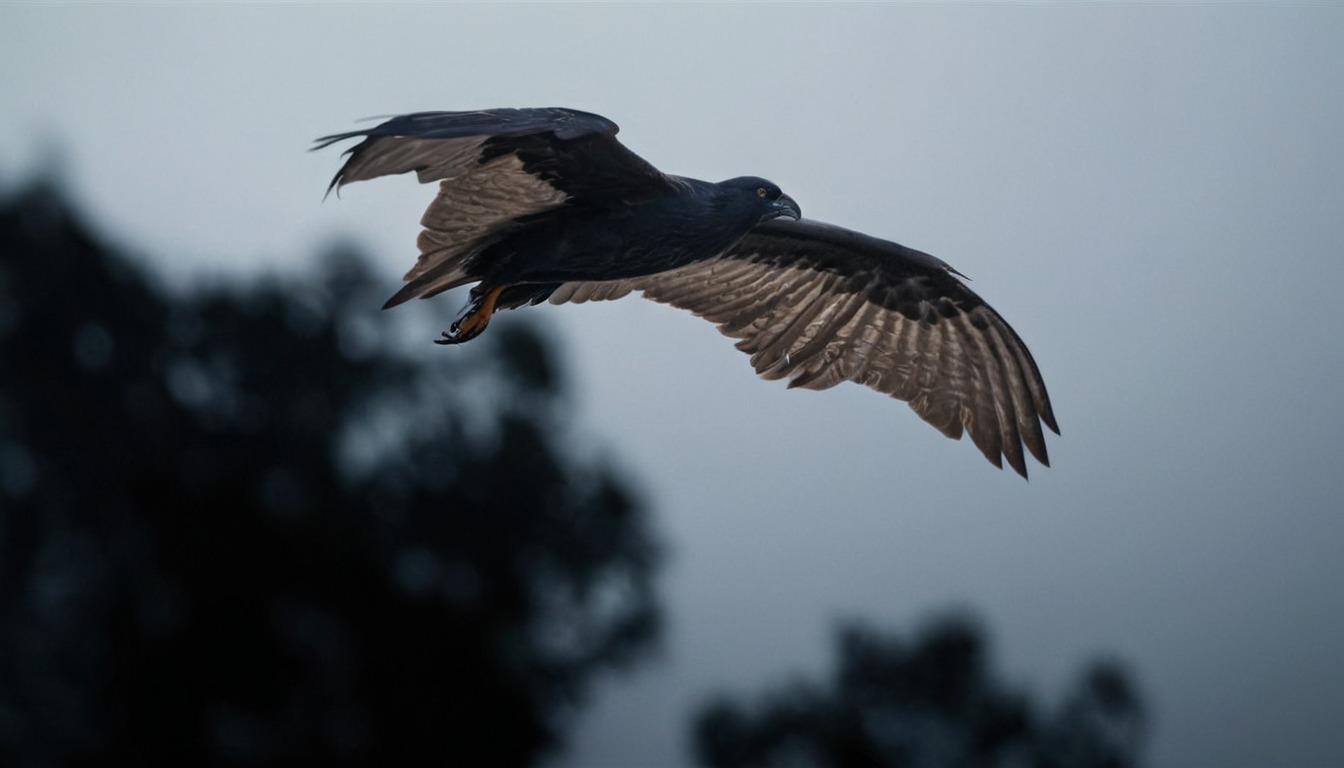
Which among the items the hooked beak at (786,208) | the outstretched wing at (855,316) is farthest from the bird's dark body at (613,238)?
the outstretched wing at (855,316)

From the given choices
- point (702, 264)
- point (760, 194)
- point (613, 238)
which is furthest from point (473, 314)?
point (702, 264)

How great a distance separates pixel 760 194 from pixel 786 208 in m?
0.24

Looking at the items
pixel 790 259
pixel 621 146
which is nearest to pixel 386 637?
pixel 790 259

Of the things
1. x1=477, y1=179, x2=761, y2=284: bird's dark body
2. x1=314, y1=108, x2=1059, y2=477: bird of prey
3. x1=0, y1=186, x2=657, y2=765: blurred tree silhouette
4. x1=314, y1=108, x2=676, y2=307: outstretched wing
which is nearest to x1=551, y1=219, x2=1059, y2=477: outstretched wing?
x1=314, y1=108, x2=1059, y2=477: bird of prey

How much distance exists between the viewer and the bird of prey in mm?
7578

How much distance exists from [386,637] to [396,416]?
568 cm

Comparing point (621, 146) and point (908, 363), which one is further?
point (908, 363)

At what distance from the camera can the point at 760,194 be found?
28.4ft

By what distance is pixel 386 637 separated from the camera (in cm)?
3275

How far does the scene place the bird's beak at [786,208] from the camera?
8.78m

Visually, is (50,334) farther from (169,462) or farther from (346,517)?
(346,517)

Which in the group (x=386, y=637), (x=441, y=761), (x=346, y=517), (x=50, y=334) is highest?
(x=50, y=334)

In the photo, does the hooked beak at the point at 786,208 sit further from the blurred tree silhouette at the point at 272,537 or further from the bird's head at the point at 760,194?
the blurred tree silhouette at the point at 272,537

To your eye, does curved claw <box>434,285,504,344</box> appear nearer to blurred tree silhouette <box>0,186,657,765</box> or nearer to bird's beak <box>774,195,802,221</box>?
bird's beak <box>774,195,802,221</box>
